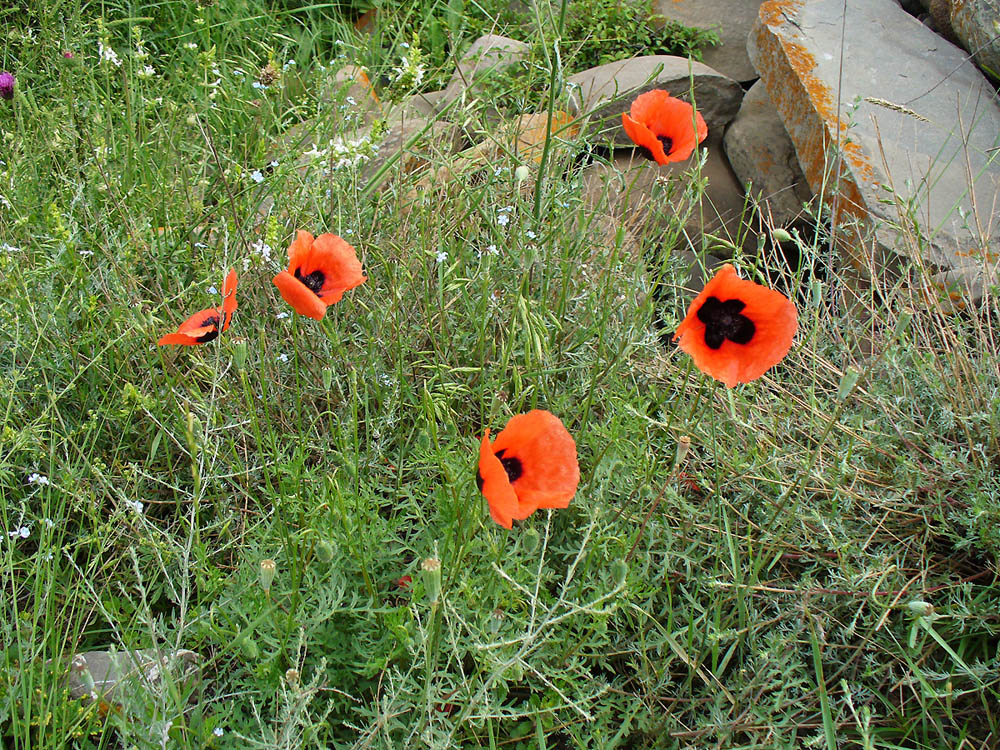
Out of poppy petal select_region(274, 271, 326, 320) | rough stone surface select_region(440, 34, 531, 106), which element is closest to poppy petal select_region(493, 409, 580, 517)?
poppy petal select_region(274, 271, 326, 320)

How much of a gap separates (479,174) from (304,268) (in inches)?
62.0

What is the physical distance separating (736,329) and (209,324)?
1039mm

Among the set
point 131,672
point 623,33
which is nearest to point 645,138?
point 131,672

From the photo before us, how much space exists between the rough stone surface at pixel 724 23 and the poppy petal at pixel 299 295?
328cm

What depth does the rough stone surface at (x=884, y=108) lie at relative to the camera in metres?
3.15

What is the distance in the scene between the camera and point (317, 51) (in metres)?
4.00

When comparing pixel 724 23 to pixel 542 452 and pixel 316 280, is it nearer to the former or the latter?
pixel 316 280

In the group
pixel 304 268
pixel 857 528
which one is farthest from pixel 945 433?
pixel 304 268

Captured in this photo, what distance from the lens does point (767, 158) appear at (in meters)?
3.73

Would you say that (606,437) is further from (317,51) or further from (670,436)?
(317,51)

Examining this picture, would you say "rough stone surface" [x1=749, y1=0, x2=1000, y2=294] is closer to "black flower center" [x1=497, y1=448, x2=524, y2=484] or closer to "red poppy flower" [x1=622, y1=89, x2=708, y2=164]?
"red poppy flower" [x1=622, y1=89, x2=708, y2=164]

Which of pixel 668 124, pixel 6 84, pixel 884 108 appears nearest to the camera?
pixel 668 124

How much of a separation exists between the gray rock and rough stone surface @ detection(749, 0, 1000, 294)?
2.58 metres

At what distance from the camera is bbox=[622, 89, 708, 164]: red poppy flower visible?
6.33 ft
